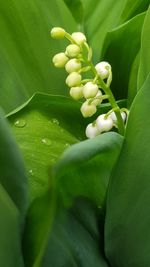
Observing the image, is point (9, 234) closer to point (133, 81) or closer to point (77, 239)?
point (77, 239)

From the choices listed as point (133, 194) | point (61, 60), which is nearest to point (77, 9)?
point (61, 60)

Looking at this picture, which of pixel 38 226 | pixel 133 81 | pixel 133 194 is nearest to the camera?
pixel 38 226

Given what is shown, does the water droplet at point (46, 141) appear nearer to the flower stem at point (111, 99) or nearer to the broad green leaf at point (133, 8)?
the flower stem at point (111, 99)

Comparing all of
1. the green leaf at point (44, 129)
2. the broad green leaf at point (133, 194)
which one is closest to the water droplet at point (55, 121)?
the green leaf at point (44, 129)

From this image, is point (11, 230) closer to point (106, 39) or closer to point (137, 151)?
point (137, 151)

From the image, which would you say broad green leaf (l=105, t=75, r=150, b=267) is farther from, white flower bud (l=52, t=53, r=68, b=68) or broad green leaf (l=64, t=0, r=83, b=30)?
broad green leaf (l=64, t=0, r=83, b=30)

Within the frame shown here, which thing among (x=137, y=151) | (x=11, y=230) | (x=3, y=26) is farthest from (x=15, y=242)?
(x=3, y=26)
